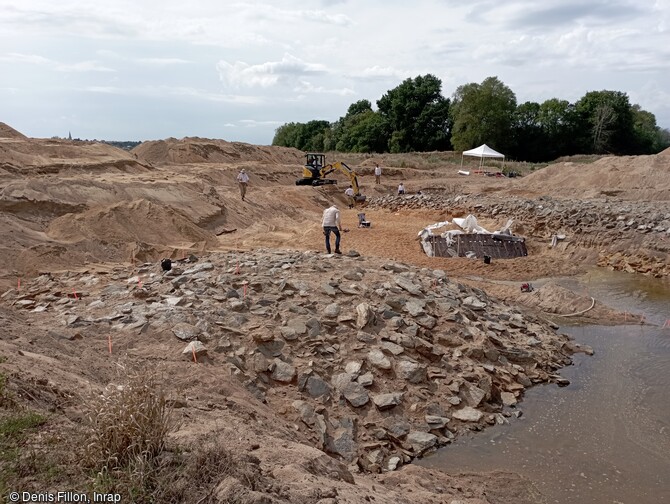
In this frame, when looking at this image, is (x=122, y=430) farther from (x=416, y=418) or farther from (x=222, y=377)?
(x=416, y=418)

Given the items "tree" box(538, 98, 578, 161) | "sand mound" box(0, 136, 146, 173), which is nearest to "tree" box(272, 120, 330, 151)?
"tree" box(538, 98, 578, 161)

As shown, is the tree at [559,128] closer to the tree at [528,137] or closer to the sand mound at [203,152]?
the tree at [528,137]

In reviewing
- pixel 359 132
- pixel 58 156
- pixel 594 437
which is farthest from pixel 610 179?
pixel 359 132

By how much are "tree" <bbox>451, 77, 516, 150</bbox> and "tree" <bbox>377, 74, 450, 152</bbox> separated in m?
4.06

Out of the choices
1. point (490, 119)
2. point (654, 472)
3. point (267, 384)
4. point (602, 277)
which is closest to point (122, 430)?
point (267, 384)

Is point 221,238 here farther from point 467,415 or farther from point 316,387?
point 467,415

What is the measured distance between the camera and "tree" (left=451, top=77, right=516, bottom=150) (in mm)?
36875

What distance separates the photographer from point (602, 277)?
13680 millimetres

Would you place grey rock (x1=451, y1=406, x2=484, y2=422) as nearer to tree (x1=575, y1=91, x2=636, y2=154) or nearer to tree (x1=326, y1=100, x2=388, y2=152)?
tree (x1=575, y1=91, x2=636, y2=154)

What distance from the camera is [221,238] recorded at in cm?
1498

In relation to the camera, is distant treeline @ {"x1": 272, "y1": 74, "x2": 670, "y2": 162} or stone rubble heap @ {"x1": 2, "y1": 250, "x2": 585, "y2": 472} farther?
distant treeline @ {"x1": 272, "y1": 74, "x2": 670, "y2": 162}

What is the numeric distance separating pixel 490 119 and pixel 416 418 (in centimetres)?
3503

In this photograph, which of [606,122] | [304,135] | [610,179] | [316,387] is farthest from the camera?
[304,135]

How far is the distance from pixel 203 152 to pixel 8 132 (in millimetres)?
9543
